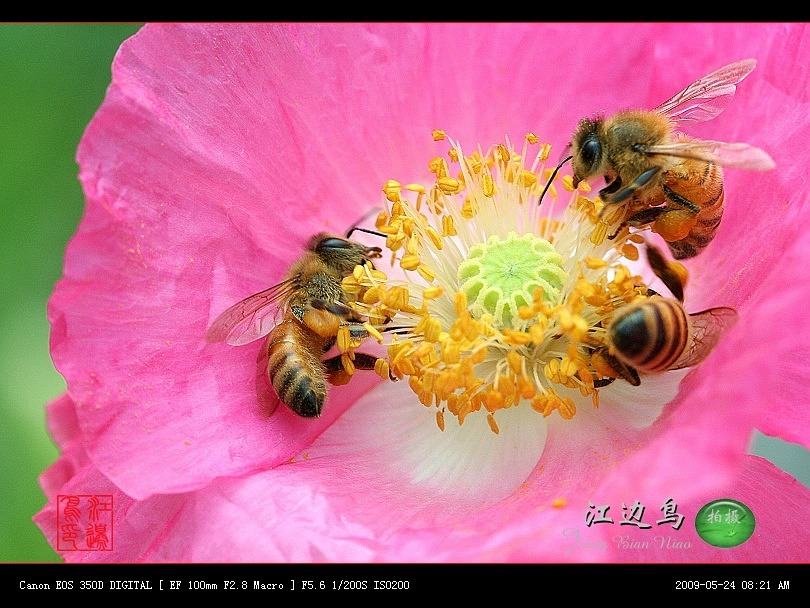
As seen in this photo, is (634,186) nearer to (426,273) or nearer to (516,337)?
(516,337)

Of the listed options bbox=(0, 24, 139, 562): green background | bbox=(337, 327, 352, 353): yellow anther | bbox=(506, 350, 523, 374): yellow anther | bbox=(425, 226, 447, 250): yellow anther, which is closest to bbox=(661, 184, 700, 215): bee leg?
bbox=(506, 350, 523, 374): yellow anther

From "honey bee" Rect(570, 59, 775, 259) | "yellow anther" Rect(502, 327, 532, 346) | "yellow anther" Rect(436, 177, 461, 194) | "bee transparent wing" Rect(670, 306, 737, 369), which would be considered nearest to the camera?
"bee transparent wing" Rect(670, 306, 737, 369)

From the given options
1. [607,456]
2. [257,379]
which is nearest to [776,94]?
[607,456]

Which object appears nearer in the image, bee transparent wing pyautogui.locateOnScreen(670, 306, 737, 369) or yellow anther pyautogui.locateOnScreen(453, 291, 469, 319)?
bee transparent wing pyautogui.locateOnScreen(670, 306, 737, 369)

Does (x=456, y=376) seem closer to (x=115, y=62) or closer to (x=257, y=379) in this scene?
(x=257, y=379)

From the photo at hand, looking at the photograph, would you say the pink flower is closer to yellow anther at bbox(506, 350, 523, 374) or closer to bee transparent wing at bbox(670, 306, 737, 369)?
bee transparent wing at bbox(670, 306, 737, 369)

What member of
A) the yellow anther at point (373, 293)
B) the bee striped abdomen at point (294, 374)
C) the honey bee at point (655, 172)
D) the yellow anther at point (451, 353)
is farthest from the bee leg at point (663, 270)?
the bee striped abdomen at point (294, 374)

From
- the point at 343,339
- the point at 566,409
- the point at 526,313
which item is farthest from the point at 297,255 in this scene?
the point at 566,409
